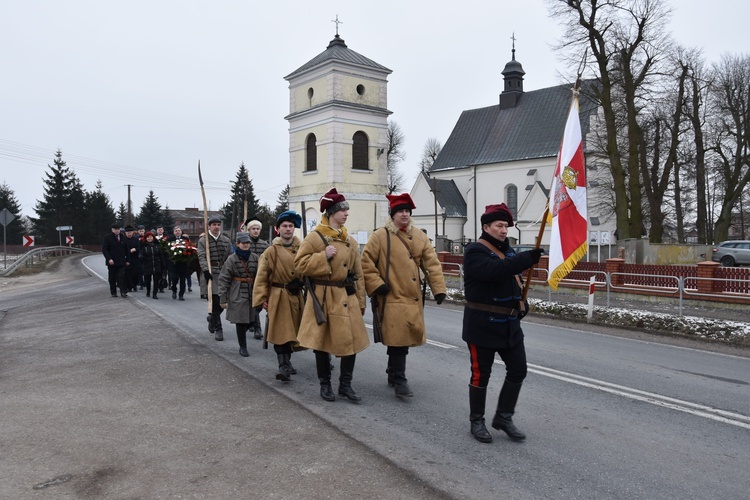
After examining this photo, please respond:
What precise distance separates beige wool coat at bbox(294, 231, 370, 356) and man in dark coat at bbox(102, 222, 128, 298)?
12.1 meters

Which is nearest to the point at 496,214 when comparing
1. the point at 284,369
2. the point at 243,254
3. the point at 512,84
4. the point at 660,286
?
the point at 284,369

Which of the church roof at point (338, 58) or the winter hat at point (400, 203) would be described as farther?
the church roof at point (338, 58)

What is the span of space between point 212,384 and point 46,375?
2.13 meters

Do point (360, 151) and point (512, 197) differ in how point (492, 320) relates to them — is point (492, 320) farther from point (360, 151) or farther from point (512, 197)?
point (512, 197)

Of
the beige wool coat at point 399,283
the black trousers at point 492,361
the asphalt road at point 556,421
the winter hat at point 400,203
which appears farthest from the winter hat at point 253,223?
the black trousers at point 492,361

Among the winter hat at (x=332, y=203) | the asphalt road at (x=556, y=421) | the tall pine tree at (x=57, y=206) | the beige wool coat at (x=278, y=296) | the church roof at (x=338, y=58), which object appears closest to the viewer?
the asphalt road at (x=556, y=421)

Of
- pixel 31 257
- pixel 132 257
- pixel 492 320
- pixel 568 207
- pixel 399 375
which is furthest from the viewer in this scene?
pixel 31 257

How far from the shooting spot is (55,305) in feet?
53.3

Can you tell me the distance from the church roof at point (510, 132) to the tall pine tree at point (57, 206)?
41632 mm

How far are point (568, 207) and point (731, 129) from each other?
37.7 meters

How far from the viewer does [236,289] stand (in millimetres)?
8969

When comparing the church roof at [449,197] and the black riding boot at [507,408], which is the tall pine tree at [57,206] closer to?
the church roof at [449,197]

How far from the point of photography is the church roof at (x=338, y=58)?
132ft

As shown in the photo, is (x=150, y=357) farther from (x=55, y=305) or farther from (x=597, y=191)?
(x=597, y=191)
